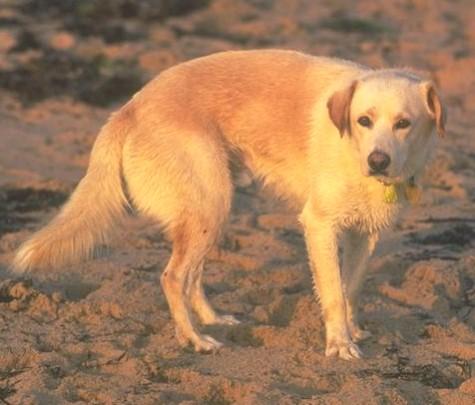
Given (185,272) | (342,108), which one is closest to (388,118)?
(342,108)

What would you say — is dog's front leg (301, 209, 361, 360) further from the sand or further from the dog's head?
the dog's head

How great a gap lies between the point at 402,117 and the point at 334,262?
770mm

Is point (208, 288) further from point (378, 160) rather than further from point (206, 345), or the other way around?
point (378, 160)

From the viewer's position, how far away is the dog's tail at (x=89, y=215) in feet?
18.2

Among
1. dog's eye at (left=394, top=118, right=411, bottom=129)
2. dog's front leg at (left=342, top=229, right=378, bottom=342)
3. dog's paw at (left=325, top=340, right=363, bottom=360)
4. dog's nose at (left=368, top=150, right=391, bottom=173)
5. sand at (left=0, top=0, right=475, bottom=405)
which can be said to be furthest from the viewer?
dog's front leg at (left=342, top=229, right=378, bottom=342)

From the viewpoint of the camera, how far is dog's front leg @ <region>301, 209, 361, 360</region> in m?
5.60

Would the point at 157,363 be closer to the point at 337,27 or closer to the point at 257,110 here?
the point at 257,110

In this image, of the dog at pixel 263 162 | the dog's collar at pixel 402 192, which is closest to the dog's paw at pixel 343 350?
the dog at pixel 263 162

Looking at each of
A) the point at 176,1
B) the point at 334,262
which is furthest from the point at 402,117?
the point at 176,1

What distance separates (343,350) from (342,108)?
1107 mm

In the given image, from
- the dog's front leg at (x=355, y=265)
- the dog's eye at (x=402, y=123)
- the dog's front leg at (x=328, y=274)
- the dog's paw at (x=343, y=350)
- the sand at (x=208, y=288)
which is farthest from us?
the dog's front leg at (x=355, y=265)

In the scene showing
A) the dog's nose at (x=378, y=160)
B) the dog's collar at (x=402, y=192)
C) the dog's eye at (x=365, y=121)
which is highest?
the dog's eye at (x=365, y=121)

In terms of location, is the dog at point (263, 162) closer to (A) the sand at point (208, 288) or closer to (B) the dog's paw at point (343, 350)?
(B) the dog's paw at point (343, 350)

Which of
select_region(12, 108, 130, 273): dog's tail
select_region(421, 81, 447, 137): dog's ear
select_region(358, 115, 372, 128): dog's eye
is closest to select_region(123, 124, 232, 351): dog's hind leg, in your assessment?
select_region(12, 108, 130, 273): dog's tail
